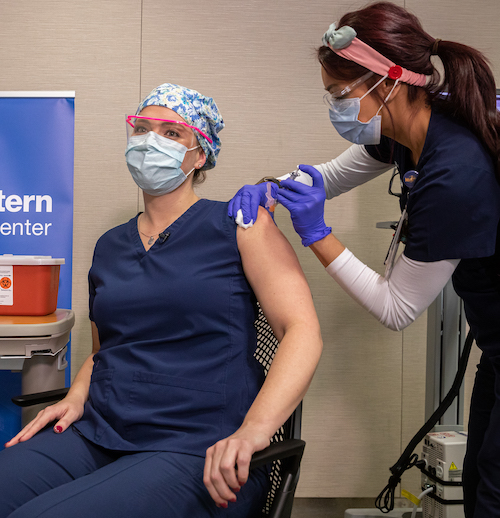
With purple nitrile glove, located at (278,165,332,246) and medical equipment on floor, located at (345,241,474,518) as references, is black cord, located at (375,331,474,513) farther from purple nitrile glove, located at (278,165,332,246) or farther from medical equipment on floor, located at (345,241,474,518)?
purple nitrile glove, located at (278,165,332,246)

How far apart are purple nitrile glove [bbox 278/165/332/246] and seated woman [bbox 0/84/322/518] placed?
8 cm

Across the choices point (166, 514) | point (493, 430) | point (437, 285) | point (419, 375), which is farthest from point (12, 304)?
point (419, 375)

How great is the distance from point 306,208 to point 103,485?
2.52 ft

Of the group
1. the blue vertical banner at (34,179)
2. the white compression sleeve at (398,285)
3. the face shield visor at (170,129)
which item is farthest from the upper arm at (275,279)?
the blue vertical banner at (34,179)

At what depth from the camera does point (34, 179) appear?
6.47 feet

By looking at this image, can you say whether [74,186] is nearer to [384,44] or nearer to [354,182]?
[354,182]

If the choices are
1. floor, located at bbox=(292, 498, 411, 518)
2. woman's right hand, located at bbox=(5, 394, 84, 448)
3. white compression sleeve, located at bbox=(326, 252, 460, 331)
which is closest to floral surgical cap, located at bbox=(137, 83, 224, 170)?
white compression sleeve, located at bbox=(326, 252, 460, 331)

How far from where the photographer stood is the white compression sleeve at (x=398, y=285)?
1063 mm

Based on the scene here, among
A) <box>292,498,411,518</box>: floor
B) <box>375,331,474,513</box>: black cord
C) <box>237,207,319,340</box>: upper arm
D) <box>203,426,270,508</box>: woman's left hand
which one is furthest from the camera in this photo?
<box>292,498,411,518</box>: floor

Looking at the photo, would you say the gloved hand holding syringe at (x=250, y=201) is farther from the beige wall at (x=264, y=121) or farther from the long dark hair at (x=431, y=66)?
the beige wall at (x=264, y=121)

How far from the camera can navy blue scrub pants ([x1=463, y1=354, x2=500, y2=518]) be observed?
97 cm

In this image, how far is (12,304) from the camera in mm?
1569

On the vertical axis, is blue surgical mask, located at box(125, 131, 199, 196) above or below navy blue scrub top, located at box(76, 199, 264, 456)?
above

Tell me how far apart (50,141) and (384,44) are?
4.70 feet
